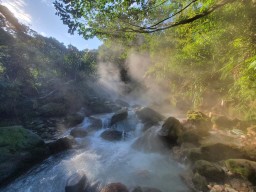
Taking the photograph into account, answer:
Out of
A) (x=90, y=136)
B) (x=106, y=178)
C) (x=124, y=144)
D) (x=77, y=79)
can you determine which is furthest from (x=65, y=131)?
(x=77, y=79)

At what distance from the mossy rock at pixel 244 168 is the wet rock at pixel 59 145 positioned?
8694 mm

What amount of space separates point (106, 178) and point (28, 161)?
4349 mm

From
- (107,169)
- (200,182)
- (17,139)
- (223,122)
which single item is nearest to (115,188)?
(107,169)

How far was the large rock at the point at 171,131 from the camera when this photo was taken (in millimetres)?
10539

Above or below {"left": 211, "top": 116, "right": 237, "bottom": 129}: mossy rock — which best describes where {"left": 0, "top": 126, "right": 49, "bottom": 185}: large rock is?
below

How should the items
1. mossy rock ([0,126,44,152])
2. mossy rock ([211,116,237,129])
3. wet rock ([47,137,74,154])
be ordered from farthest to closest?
mossy rock ([211,116,237,129]) < wet rock ([47,137,74,154]) < mossy rock ([0,126,44,152])

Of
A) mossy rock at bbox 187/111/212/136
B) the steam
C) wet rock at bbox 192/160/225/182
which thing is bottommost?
wet rock at bbox 192/160/225/182

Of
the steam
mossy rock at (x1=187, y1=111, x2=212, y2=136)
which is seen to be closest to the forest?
mossy rock at (x1=187, y1=111, x2=212, y2=136)

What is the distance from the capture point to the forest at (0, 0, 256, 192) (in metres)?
5.59

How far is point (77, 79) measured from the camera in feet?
Result: 115

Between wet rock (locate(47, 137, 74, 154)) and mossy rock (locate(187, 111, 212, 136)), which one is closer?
wet rock (locate(47, 137, 74, 154))

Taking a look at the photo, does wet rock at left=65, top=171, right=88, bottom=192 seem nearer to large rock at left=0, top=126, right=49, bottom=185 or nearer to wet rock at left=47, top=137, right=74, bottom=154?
large rock at left=0, top=126, right=49, bottom=185

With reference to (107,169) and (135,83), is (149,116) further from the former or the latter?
(135,83)

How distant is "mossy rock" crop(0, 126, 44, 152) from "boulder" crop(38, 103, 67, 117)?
840 centimetres
